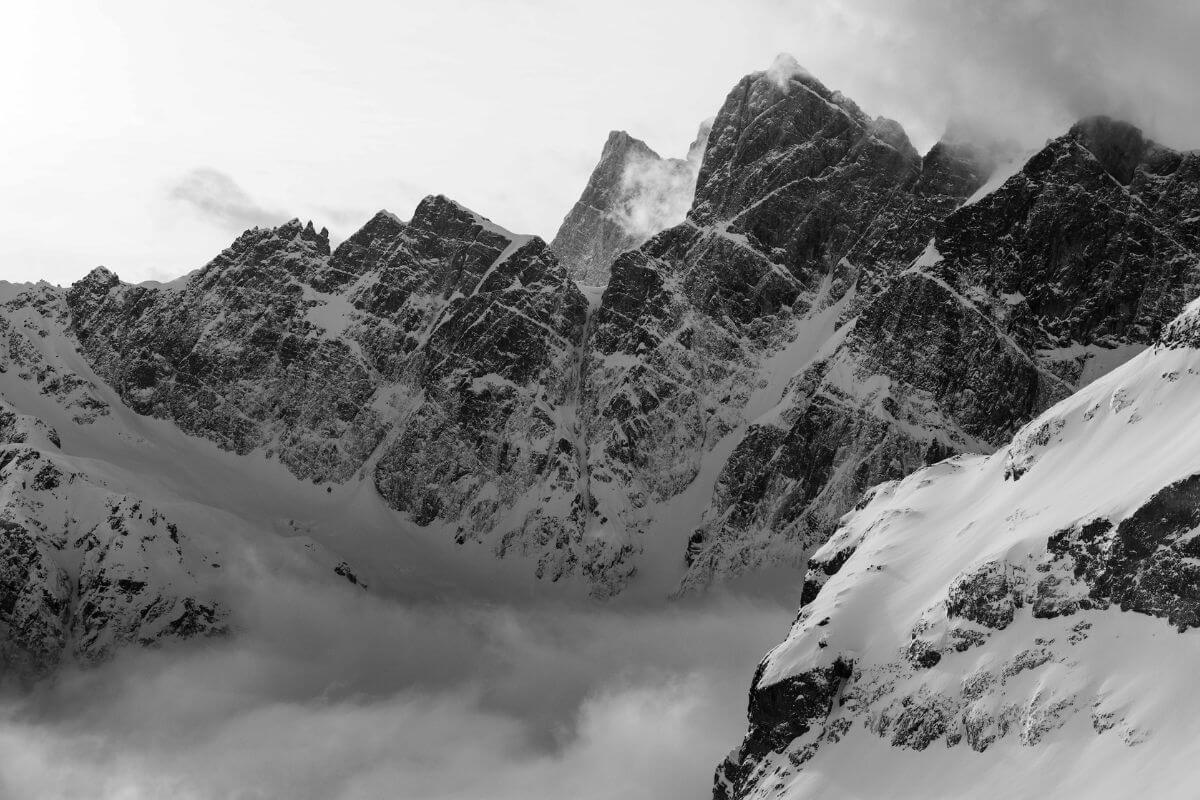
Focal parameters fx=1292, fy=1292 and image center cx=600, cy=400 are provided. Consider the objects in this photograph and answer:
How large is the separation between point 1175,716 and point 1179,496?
16.8m

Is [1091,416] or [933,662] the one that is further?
[1091,416]

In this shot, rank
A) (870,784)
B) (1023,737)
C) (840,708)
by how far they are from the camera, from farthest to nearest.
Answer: (840,708)
(870,784)
(1023,737)

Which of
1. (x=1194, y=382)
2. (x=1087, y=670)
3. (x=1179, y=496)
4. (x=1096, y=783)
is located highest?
(x=1194, y=382)

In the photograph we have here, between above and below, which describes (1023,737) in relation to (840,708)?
below

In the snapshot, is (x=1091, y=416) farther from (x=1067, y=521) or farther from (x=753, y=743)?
(x=753, y=743)

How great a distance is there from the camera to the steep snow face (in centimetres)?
9112

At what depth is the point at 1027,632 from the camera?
10144 centimetres

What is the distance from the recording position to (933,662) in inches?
4198

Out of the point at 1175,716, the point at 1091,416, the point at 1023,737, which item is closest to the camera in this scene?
the point at 1175,716

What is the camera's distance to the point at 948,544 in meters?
122

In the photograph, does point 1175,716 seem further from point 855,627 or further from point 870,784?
point 855,627

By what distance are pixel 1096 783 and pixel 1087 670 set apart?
34.3 feet

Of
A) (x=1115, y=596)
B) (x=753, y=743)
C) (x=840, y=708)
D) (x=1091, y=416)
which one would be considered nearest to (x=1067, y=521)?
(x=1115, y=596)

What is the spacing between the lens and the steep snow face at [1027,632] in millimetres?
91125
